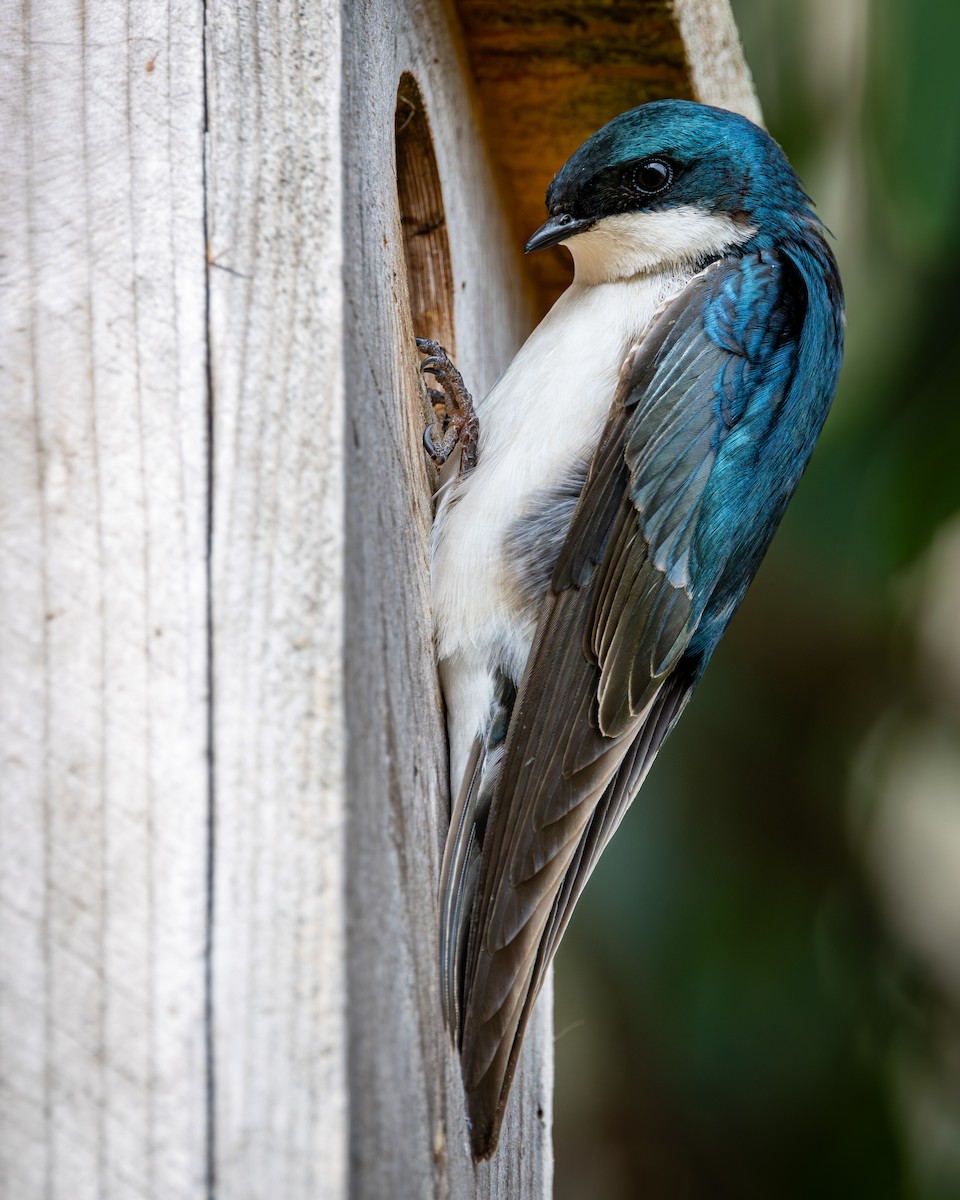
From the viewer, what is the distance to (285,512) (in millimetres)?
946

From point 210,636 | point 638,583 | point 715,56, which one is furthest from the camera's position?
point 715,56

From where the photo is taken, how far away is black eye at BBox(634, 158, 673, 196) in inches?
65.1

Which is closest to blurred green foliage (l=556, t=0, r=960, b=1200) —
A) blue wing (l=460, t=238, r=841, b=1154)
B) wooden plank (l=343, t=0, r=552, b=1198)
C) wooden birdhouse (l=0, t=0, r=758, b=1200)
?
blue wing (l=460, t=238, r=841, b=1154)

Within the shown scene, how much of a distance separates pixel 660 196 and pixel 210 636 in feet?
3.13

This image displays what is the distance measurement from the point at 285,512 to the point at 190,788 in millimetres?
188

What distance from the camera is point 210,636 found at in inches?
36.5

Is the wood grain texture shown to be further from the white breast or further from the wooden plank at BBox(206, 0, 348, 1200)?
the wooden plank at BBox(206, 0, 348, 1200)

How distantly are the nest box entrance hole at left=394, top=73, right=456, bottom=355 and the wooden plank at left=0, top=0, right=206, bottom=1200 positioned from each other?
0.52 metres

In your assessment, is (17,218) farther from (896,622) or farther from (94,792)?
(896,622)

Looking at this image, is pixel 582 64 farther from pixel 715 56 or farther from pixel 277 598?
pixel 277 598

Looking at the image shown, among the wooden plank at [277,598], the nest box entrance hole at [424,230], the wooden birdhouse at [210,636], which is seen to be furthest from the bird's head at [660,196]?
the wooden plank at [277,598]

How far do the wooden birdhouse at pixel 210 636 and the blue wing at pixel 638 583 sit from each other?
7cm

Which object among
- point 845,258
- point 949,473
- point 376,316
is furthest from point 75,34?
point 845,258

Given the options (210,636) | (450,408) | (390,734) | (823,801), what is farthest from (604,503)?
(823,801)
